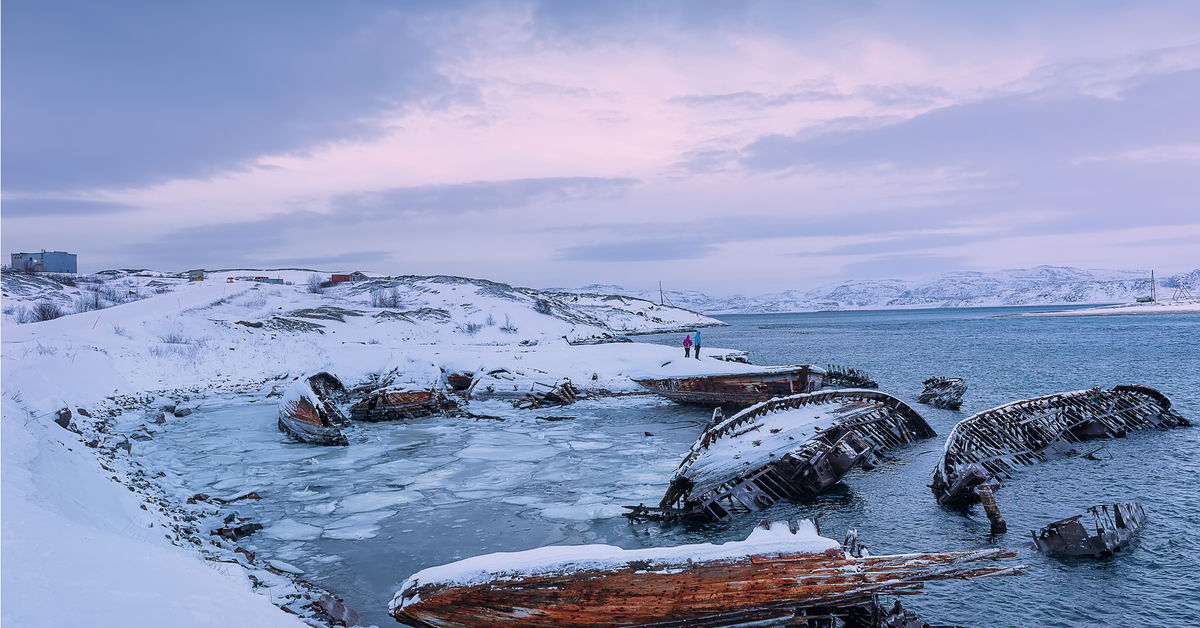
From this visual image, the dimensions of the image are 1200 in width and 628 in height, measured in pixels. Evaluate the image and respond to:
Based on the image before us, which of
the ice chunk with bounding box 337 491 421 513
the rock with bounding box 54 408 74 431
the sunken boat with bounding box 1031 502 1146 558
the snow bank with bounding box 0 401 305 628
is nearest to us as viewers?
the snow bank with bounding box 0 401 305 628

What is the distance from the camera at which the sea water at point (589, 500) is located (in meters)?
11.3

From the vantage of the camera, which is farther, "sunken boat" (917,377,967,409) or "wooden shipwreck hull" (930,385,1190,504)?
"sunken boat" (917,377,967,409)

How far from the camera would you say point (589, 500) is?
16.0 meters

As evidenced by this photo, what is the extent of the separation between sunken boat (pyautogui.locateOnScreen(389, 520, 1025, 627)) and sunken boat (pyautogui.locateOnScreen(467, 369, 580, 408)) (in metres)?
24.7

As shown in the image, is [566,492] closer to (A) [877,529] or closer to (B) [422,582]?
(A) [877,529]

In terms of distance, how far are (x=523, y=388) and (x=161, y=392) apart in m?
20.0

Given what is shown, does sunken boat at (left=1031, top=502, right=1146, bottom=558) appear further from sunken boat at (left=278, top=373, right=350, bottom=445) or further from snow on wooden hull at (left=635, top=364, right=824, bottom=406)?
sunken boat at (left=278, top=373, right=350, bottom=445)

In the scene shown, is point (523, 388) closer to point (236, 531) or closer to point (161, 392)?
point (161, 392)

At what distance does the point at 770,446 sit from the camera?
17.7 meters

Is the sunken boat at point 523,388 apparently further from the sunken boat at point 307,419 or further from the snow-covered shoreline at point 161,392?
the sunken boat at point 307,419

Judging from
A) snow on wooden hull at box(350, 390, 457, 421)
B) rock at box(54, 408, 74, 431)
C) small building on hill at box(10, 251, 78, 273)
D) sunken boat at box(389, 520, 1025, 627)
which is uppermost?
small building on hill at box(10, 251, 78, 273)

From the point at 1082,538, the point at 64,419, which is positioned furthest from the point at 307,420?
the point at 1082,538

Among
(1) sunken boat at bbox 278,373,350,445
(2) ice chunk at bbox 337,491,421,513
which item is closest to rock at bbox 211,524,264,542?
(2) ice chunk at bbox 337,491,421,513

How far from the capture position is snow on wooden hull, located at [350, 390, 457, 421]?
95.5 ft
